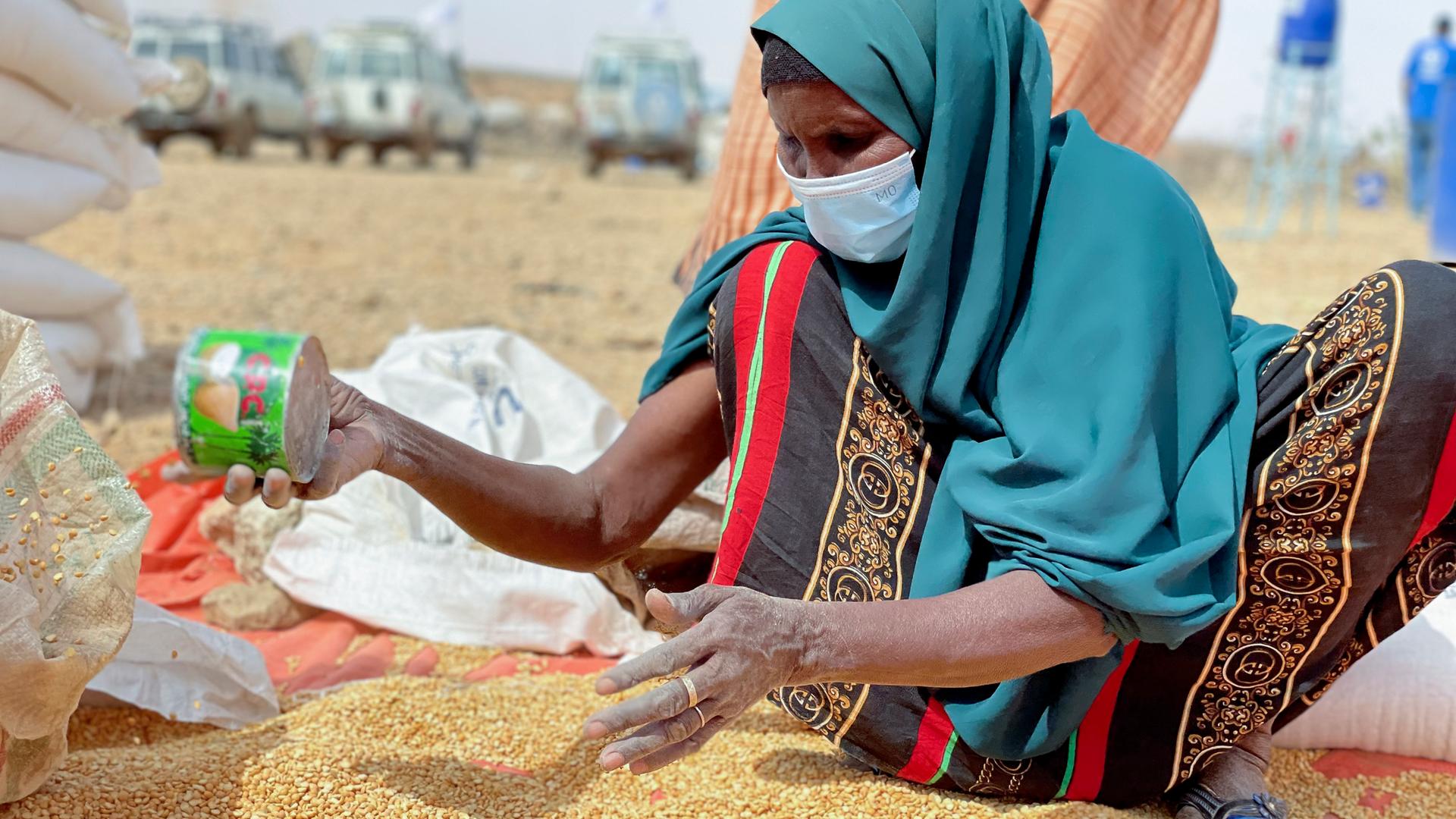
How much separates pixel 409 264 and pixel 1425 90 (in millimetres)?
13481

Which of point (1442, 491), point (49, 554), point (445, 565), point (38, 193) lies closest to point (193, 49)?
point (38, 193)

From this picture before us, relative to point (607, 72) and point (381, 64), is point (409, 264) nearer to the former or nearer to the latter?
point (381, 64)

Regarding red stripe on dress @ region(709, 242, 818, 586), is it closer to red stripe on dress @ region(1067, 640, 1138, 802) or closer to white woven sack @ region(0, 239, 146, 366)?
red stripe on dress @ region(1067, 640, 1138, 802)

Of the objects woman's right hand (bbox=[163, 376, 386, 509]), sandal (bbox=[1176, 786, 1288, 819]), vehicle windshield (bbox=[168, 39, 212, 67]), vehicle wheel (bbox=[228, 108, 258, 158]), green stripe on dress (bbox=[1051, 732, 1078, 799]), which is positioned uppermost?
woman's right hand (bbox=[163, 376, 386, 509])

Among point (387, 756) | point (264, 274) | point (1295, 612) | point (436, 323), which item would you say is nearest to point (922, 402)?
point (1295, 612)

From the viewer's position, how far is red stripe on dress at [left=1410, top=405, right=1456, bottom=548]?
1768 mm

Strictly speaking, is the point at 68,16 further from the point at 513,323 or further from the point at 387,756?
the point at 513,323

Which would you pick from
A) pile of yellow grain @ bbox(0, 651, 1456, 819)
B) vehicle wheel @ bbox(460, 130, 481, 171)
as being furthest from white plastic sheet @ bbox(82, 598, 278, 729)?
vehicle wheel @ bbox(460, 130, 481, 171)

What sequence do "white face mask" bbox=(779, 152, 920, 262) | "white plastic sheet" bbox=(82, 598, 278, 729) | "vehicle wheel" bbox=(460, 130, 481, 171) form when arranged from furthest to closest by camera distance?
1. "vehicle wheel" bbox=(460, 130, 481, 171)
2. "white plastic sheet" bbox=(82, 598, 278, 729)
3. "white face mask" bbox=(779, 152, 920, 262)

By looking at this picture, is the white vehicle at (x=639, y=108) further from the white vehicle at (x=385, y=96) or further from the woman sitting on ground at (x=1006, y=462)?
the woman sitting on ground at (x=1006, y=462)

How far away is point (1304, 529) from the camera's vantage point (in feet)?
6.07

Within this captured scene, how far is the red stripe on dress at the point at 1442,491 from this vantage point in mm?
1768

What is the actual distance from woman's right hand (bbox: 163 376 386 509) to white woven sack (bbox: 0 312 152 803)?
0.11 metres

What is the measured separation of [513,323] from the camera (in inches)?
264
